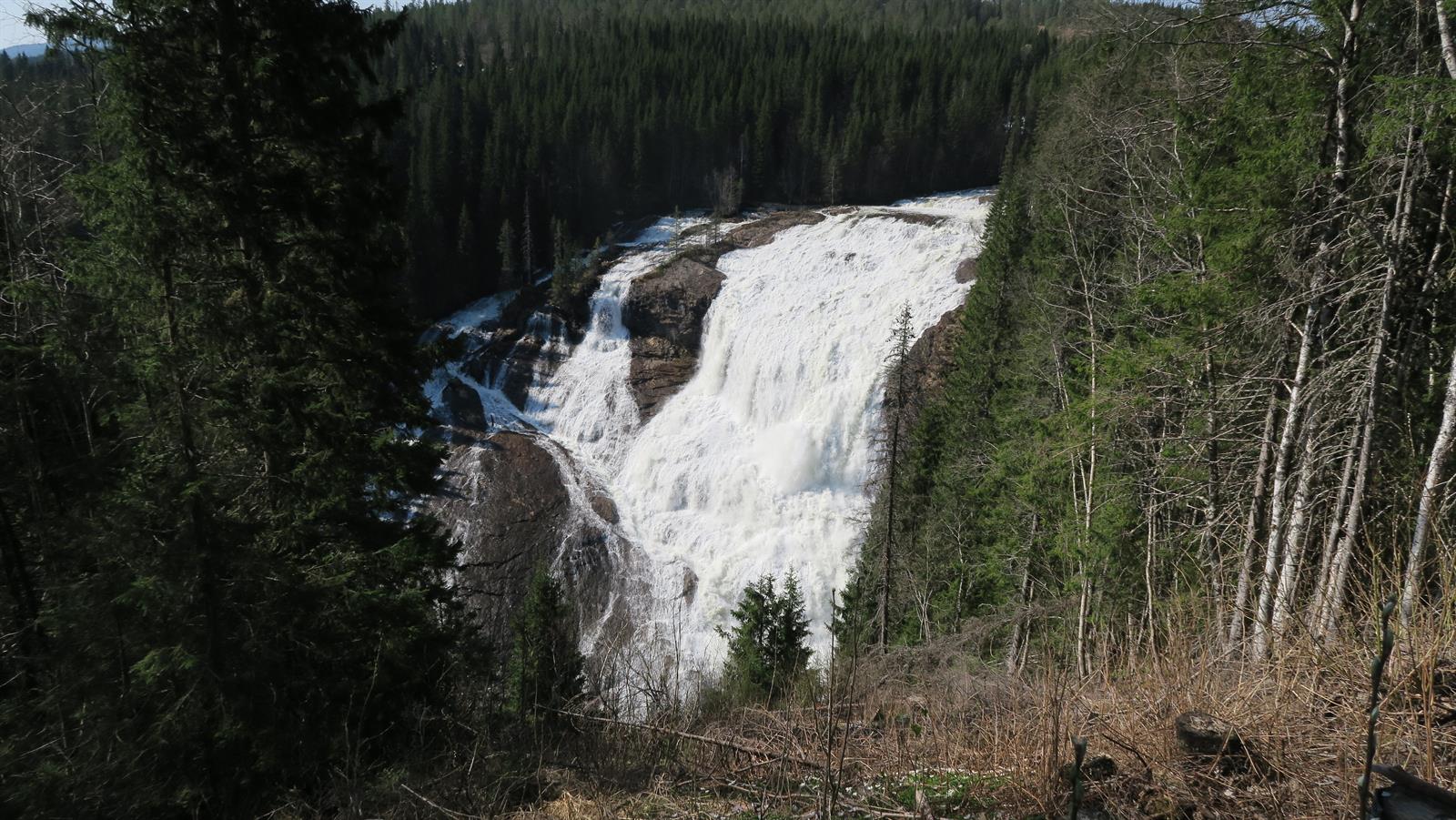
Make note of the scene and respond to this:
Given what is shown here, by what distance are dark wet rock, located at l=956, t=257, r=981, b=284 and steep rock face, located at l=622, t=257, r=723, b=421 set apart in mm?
12170

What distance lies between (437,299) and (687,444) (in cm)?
2342

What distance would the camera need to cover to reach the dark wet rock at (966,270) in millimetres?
29047

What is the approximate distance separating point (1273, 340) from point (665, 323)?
30356 mm

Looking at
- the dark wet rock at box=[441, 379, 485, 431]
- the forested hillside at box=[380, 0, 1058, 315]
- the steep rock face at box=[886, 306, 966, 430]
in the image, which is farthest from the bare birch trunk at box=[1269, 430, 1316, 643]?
the forested hillside at box=[380, 0, 1058, 315]

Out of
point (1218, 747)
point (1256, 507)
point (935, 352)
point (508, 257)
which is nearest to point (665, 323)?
point (935, 352)

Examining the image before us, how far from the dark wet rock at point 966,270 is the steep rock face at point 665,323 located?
12170 millimetres

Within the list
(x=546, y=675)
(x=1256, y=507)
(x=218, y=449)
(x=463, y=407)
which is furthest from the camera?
(x=463, y=407)

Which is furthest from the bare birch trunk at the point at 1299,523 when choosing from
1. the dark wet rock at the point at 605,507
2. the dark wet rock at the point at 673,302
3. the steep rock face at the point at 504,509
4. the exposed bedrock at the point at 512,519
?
the dark wet rock at the point at 673,302

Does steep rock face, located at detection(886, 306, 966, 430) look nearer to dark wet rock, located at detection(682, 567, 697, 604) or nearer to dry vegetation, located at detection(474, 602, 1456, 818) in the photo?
dark wet rock, located at detection(682, 567, 697, 604)

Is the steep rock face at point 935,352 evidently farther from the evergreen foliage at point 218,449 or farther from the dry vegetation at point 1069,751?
the dry vegetation at point 1069,751

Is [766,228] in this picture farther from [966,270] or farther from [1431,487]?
[1431,487]

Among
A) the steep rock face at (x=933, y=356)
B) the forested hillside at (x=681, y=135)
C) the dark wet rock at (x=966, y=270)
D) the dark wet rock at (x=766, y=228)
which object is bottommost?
the steep rock face at (x=933, y=356)

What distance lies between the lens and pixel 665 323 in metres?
35.5

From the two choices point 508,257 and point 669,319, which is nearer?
point 669,319
